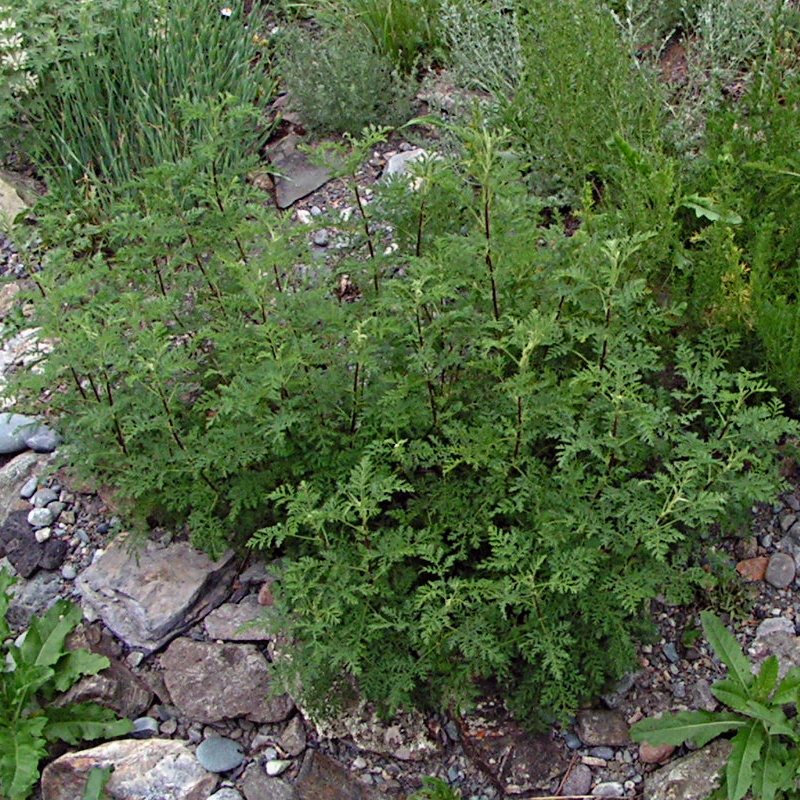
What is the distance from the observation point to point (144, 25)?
495cm

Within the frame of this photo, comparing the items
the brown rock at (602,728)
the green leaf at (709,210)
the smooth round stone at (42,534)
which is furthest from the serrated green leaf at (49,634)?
the green leaf at (709,210)

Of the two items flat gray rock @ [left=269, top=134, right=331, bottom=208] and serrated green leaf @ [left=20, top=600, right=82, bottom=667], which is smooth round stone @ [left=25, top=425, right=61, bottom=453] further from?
flat gray rock @ [left=269, top=134, right=331, bottom=208]

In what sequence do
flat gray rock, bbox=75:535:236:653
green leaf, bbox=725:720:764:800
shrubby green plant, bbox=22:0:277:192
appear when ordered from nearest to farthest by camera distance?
green leaf, bbox=725:720:764:800
flat gray rock, bbox=75:535:236:653
shrubby green plant, bbox=22:0:277:192

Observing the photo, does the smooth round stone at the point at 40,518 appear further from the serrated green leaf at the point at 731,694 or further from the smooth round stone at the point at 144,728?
the serrated green leaf at the point at 731,694

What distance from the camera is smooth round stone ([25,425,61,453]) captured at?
4016mm

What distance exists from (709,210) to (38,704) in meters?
2.87

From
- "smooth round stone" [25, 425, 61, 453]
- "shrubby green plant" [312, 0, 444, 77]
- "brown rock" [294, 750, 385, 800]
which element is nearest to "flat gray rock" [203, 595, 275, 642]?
"brown rock" [294, 750, 385, 800]

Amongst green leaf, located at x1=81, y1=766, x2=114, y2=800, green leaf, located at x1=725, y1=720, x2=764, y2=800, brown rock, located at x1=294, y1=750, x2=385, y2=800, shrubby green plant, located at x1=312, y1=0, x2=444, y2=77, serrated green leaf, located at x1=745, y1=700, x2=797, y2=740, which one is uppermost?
shrubby green plant, located at x1=312, y1=0, x2=444, y2=77

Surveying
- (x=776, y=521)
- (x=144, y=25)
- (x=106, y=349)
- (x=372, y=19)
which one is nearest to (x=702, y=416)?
(x=776, y=521)

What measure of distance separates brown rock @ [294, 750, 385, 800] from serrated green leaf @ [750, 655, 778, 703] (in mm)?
1120

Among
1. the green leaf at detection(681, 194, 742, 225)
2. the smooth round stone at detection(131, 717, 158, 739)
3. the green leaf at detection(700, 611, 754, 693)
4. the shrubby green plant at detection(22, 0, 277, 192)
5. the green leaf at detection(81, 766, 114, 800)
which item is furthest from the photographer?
the shrubby green plant at detection(22, 0, 277, 192)

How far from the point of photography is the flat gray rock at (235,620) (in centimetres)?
330

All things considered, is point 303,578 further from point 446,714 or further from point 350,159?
point 350,159

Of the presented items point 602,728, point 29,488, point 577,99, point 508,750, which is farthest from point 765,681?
point 29,488
